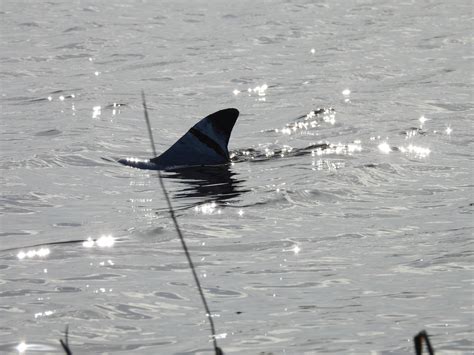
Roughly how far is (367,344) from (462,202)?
15.3 ft

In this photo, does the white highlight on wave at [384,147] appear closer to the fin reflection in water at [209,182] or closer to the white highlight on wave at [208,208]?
the fin reflection in water at [209,182]

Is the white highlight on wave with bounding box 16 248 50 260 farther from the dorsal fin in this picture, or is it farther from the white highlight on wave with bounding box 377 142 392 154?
the white highlight on wave with bounding box 377 142 392 154

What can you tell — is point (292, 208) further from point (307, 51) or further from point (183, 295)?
point (307, 51)

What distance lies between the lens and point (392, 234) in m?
9.62

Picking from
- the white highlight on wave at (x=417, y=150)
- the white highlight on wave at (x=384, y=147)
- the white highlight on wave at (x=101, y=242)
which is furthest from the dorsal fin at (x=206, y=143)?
the white highlight on wave at (x=101, y=242)

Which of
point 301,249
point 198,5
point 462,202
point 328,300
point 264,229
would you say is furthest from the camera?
point 198,5

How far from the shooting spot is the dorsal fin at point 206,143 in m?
13.5

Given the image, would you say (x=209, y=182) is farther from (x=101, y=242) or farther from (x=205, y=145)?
(x=101, y=242)

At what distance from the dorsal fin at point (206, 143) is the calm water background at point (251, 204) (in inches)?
11.3

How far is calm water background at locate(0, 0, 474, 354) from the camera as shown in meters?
7.18

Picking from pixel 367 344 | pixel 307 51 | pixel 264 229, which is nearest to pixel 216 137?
pixel 264 229

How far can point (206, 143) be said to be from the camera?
13.8 metres

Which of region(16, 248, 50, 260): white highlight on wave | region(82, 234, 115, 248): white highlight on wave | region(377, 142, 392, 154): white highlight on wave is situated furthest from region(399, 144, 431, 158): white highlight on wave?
region(16, 248, 50, 260): white highlight on wave

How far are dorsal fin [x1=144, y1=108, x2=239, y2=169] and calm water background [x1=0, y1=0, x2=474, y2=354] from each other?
29 centimetres
